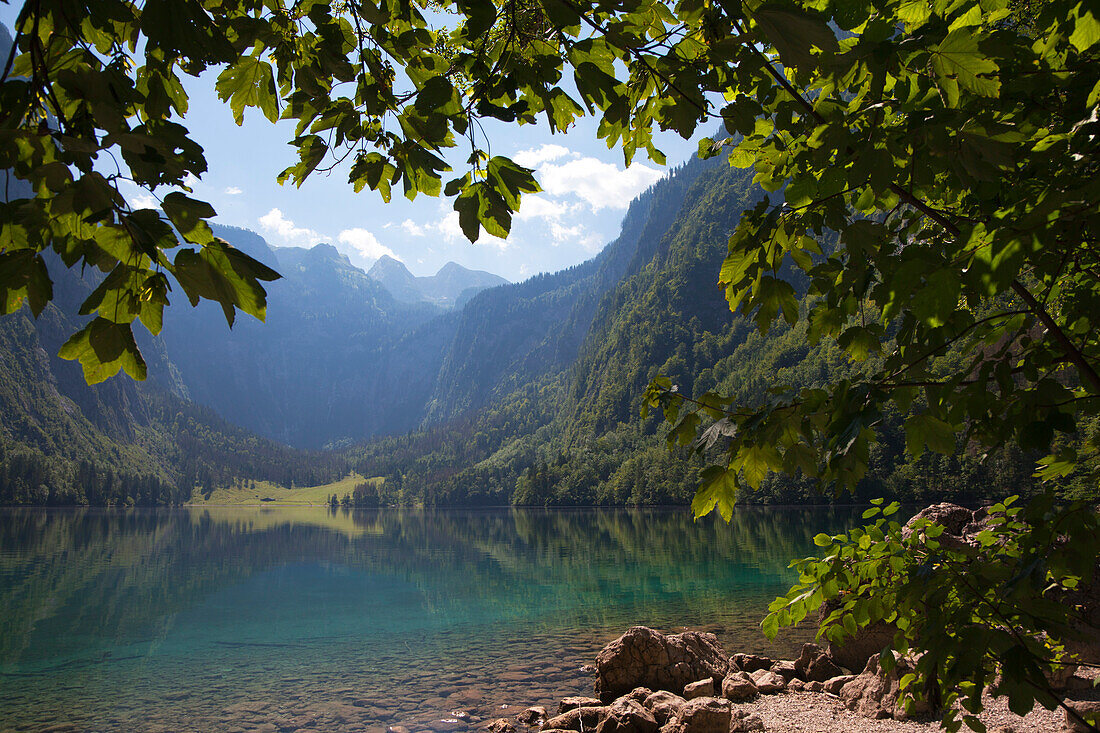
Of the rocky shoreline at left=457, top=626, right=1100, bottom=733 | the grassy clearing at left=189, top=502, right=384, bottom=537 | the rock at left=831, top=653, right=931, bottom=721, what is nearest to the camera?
the rocky shoreline at left=457, top=626, right=1100, bottom=733

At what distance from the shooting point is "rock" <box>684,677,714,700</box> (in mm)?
11133

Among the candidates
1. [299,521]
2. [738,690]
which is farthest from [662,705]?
[299,521]

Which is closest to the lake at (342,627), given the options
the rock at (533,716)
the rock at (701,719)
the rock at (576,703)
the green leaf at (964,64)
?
the rock at (533,716)

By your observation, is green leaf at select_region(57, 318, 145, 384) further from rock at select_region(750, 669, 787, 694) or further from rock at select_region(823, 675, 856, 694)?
rock at select_region(750, 669, 787, 694)

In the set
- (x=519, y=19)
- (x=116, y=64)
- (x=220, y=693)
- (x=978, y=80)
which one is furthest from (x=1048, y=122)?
(x=220, y=693)

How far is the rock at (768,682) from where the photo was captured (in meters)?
11.2

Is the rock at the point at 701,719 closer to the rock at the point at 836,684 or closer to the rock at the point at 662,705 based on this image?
the rock at the point at 662,705

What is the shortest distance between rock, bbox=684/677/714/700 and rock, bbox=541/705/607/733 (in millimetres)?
1725

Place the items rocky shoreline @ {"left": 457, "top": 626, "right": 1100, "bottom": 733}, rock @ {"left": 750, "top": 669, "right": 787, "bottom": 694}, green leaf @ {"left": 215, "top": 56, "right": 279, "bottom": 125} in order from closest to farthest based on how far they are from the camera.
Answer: green leaf @ {"left": 215, "top": 56, "right": 279, "bottom": 125}
rocky shoreline @ {"left": 457, "top": 626, "right": 1100, "bottom": 733}
rock @ {"left": 750, "top": 669, "right": 787, "bottom": 694}

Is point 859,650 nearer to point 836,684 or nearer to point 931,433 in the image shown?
point 836,684

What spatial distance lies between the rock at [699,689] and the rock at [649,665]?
31.9 inches

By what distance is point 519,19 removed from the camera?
1.82m

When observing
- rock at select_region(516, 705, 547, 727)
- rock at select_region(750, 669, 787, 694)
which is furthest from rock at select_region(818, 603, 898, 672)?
rock at select_region(516, 705, 547, 727)

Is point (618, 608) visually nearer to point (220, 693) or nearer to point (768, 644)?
point (768, 644)
